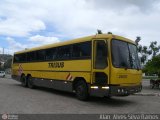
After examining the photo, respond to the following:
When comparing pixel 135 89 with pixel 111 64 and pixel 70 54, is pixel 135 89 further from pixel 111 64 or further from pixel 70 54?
pixel 70 54

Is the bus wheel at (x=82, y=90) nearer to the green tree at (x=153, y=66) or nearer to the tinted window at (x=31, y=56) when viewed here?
the tinted window at (x=31, y=56)

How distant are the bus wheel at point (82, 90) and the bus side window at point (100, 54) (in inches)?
58.3

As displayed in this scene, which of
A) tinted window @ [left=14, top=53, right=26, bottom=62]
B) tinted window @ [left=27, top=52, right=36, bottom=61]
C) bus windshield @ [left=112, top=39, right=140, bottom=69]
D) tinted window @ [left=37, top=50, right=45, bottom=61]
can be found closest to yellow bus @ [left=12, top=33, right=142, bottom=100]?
bus windshield @ [left=112, top=39, right=140, bottom=69]

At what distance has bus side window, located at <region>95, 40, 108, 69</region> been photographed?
14594 millimetres

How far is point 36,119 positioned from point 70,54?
748cm

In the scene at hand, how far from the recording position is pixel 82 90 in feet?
52.2

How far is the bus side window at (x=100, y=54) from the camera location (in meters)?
14.6

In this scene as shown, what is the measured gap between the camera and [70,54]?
17.5 metres

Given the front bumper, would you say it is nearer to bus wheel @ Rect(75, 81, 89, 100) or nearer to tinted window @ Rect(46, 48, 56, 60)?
bus wheel @ Rect(75, 81, 89, 100)

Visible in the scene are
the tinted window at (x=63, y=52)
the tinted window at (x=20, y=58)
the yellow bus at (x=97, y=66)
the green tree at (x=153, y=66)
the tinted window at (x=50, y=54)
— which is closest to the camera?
the yellow bus at (x=97, y=66)

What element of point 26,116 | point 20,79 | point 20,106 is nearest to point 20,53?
point 20,79

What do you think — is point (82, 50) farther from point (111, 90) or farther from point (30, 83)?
point (30, 83)

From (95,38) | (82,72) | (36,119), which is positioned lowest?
(36,119)

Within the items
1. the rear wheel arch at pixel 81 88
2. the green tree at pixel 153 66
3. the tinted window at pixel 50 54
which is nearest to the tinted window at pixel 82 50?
the rear wheel arch at pixel 81 88
